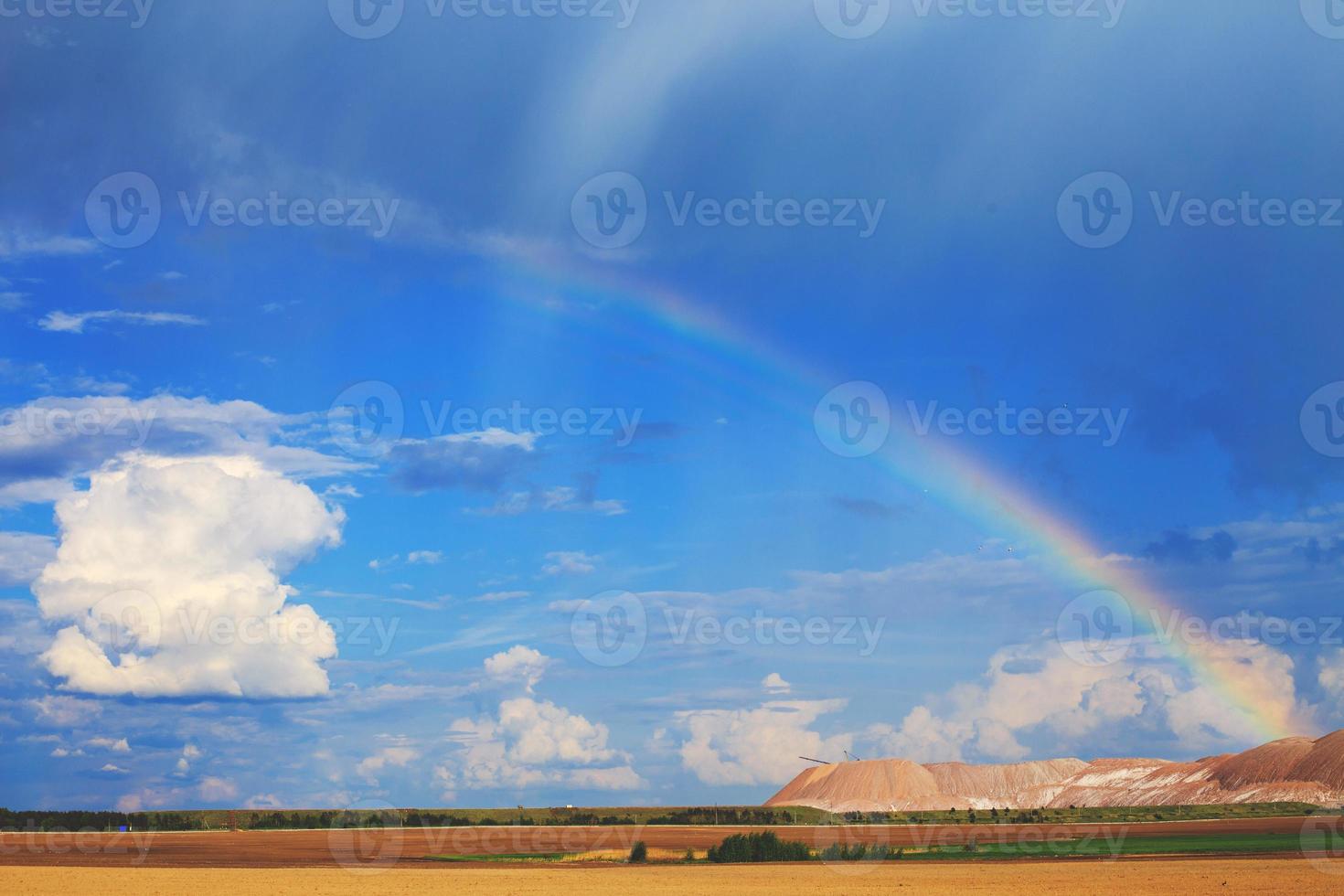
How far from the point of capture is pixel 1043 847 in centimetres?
9100

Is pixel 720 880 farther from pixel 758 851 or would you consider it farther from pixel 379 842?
pixel 379 842

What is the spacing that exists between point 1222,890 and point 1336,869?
13413 millimetres

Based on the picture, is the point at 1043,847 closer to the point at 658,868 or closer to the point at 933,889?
the point at 658,868

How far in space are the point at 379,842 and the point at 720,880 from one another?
61463 millimetres

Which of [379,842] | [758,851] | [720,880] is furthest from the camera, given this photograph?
[379,842]

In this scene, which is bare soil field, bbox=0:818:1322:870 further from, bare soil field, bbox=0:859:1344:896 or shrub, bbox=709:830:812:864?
shrub, bbox=709:830:812:864

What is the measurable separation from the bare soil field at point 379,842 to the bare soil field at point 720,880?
10699mm

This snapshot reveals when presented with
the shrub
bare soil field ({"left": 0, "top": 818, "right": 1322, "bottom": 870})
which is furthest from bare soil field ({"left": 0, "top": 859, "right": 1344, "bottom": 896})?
bare soil field ({"left": 0, "top": 818, "right": 1322, "bottom": 870})

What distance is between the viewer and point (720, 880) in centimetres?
6494

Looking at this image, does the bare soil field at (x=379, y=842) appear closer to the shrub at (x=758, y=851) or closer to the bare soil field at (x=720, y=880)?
the bare soil field at (x=720, y=880)

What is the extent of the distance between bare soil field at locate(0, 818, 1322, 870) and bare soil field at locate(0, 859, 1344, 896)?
421 inches

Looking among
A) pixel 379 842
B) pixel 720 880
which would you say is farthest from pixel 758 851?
pixel 379 842

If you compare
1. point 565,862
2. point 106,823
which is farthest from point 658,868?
point 106,823

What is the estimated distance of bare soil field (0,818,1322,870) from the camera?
3327 inches
